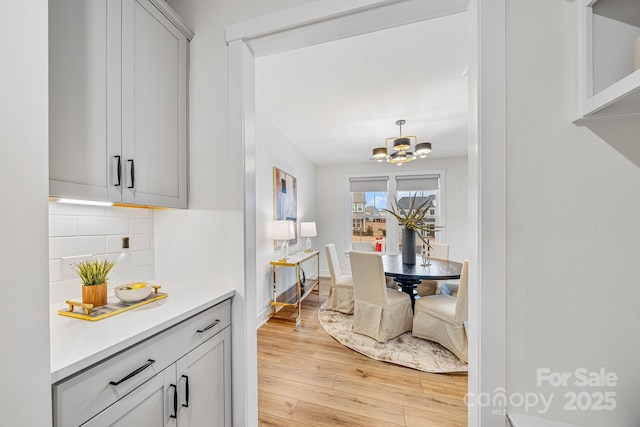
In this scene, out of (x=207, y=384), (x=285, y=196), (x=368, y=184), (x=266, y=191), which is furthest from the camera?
(x=368, y=184)

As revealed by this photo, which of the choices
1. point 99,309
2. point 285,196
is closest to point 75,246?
point 99,309

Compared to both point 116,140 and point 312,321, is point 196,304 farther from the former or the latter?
point 312,321

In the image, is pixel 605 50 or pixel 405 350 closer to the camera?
pixel 605 50

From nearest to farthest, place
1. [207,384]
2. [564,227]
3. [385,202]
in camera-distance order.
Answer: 1. [564,227]
2. [207,384]
3. [385,202]

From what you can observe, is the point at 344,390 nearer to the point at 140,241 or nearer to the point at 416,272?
the point at 416,272

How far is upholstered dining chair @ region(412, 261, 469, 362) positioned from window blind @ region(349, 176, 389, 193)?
10.7ft

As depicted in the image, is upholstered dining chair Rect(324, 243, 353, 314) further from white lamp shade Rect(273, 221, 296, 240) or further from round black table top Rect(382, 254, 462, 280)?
round black table top Rect(382, 254, 462, 280)

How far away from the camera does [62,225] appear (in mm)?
1090

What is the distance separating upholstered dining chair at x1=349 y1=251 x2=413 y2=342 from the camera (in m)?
2.60

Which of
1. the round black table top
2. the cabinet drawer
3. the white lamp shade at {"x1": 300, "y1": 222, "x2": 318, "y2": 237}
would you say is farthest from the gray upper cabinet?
the white lamp shade at {"x1": 300, "y1": 222, "x2": 318, "y2": 237}

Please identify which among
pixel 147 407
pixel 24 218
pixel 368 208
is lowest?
pixel 147 407

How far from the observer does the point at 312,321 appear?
314 cm

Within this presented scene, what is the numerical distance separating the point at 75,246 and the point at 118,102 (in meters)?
0.68

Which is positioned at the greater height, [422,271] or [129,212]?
[129,212]
